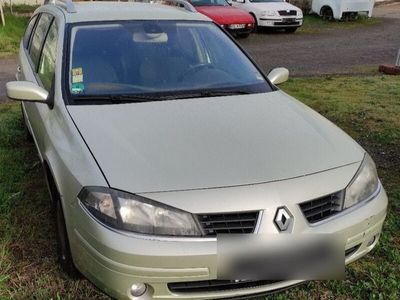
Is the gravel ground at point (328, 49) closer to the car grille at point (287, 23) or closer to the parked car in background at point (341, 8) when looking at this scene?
the car grille at point (287, 23)

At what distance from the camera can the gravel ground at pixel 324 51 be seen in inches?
403

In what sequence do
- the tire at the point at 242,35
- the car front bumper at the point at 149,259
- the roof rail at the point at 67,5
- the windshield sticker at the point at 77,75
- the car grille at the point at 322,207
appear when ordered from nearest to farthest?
the car front bumper at the point at 149,259
the car grille at the point at 322,207
the windshield sticker at the point at 77,75
the roof rail at the point at 67,5
the tire at the point at 242,35

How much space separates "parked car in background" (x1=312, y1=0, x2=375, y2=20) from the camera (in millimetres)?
18672

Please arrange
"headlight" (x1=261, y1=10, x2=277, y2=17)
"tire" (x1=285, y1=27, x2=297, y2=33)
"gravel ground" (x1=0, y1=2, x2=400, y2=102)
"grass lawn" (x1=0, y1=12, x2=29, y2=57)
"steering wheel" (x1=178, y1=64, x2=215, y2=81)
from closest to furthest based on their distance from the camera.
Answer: "steering wheel" (x1=178, y1=64, x2=215, y2=81), "gravel ground" (x1=0, y1=2, x2=400, y2=102), "grass lawn" (x1=0, y1=12, x2=29, y2=57), "headlight" (x1=261, y1=10, x2=277, y2=17), "tire" (x1=285, y1=27, x2=297, y2=33)

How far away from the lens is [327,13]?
19344 mm

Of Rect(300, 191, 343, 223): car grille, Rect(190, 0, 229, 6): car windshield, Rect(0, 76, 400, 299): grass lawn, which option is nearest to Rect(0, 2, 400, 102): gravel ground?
Rect(190, 0, 229, 6): car windshield

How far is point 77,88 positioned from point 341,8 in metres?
17.3

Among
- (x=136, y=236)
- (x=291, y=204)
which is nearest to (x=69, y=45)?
(x=136, y=236)

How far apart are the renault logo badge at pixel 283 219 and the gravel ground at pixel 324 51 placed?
6.16m

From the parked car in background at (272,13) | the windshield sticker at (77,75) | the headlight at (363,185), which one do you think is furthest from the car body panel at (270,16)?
the headlight at (363,185)

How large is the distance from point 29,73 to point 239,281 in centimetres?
282

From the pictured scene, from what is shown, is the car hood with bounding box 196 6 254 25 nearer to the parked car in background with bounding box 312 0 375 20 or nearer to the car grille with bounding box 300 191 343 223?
the parked car in background with bounding box 312 0 375 20

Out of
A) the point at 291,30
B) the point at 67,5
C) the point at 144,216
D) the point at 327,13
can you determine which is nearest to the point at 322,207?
the point at 144,216

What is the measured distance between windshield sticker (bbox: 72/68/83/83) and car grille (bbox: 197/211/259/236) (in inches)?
57.8
